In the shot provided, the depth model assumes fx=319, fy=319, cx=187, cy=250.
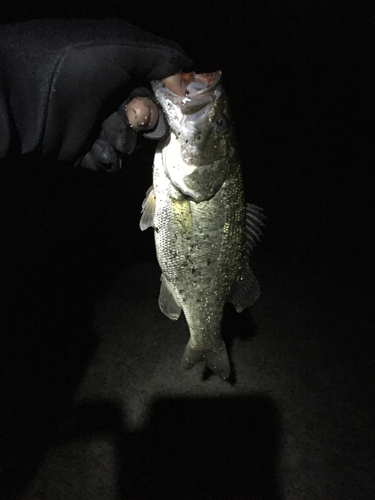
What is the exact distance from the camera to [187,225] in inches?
53.8

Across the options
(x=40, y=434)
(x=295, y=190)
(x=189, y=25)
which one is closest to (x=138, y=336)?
A: (x=40, y=434)

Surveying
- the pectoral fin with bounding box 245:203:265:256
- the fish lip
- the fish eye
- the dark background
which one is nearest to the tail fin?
the pectoral fin with bounding box 245:203:265:256

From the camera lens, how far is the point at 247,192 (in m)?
3.47

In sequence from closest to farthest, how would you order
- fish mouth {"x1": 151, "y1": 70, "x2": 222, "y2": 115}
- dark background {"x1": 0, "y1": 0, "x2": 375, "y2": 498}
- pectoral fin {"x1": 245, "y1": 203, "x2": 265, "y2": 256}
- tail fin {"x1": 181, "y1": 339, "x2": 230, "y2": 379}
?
fish mouth {"x1": 151, "y1": 70, "x2": 222, "y2": 115} → pectoral fin {"x1": 245, "y1": 203, "x2": 265, "y2": 256} → tail fin {"x1": 181, "y1": 339, "x2": 230, "y2": 379} → dark background {"x1": 0, "y1": 0, "x2": 375, "y2": 498}

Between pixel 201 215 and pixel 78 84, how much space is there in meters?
0.66

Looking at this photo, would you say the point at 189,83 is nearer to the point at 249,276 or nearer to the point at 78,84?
the point at 78,84

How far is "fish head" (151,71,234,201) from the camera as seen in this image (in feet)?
3.86

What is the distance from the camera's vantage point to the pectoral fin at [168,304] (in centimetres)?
158

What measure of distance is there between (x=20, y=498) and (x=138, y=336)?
1263 mm

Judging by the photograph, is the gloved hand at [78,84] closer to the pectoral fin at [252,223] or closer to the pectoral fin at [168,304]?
the pectoral fin at [252,223]

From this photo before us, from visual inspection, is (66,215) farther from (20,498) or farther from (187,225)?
(20,498)

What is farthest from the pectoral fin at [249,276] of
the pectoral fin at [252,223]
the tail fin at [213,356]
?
the tail fin at [213,356]

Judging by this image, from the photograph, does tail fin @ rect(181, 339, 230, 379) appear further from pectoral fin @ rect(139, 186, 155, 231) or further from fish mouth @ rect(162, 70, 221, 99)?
fish mouth @ rect(162, 70, 221, 99)

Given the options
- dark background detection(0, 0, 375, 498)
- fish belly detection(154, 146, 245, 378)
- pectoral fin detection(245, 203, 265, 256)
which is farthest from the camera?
dark background detection(0, 0, 375, 498)
